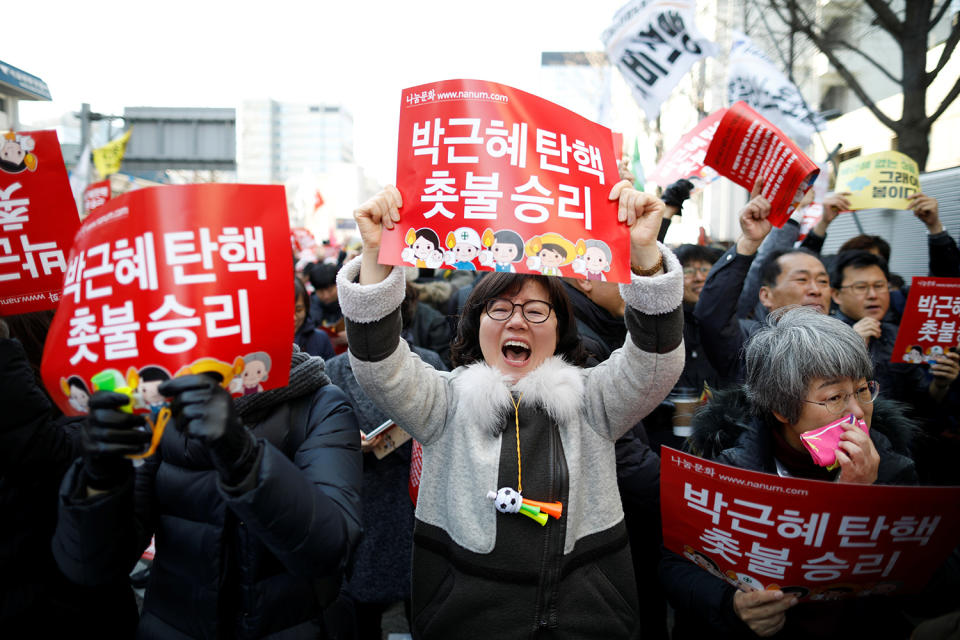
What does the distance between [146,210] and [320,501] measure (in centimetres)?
81

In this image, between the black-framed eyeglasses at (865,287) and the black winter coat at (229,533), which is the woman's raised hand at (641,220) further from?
the black-framed eyeglasses at (865,287)

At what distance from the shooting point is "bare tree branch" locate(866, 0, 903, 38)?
22.9ft

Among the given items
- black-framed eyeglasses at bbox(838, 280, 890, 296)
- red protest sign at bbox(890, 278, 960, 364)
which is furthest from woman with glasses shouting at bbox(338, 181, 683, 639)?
black-framed eyeglasses at bbox(838, 280, 890, 296)

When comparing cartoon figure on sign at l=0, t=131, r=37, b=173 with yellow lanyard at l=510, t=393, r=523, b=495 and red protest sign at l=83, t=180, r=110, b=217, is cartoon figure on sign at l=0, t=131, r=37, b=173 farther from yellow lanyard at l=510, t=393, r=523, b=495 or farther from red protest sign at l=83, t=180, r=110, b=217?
red protest sign at l=83, t=180, r=110, b=217

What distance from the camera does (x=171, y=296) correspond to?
4.77ft

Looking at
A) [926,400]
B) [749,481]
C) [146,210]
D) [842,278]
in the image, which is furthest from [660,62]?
[146,210]

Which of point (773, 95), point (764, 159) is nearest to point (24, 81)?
point (764, 159)

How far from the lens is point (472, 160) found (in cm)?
191

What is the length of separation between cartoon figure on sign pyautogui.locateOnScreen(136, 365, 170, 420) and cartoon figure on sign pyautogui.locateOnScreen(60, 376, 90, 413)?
0.41 ft

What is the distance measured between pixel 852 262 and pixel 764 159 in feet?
3.91

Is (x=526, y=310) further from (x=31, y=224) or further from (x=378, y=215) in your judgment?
(x=31, y=224)

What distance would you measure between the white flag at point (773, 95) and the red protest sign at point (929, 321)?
2.81m

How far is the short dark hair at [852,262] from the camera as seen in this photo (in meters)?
3.92

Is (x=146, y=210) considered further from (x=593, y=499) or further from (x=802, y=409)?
(x=802, y=409)
